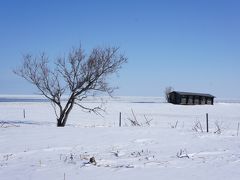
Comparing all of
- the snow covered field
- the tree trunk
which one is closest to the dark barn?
the tree trunk

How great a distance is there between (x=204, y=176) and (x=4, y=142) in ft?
25.9

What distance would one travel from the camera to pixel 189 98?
85750mm

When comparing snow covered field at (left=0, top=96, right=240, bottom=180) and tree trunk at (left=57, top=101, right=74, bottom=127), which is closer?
snow covered field at (left=0, top=96, right=240, bottom=180)

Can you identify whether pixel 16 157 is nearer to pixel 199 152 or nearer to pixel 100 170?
pixel 100 170

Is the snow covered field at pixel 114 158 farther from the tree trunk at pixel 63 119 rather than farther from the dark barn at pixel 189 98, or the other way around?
Answer: the dark barn at pixel 189 98

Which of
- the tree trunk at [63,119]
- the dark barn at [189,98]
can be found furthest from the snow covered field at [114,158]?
the dark barn at [189,98]

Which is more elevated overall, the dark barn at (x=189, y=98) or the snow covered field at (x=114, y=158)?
the snow covered field at (x=114, y=158)

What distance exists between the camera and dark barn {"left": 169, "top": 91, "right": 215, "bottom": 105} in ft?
278

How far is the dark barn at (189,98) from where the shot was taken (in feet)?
278

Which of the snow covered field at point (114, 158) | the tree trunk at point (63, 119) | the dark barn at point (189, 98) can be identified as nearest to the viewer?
the snow covered field at point (114, 158)

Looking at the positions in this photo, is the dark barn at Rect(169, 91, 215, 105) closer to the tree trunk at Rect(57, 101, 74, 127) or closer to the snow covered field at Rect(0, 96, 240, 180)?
the tree trunk at Rect(57, 101, 74, 127)

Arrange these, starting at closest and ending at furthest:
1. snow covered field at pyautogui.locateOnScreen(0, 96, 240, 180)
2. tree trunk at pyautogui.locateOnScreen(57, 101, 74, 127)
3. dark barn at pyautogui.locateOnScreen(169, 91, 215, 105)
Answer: snow covered field at pyautogui.locateOnScreen(0, 96, 240, 180)
tree trunk at pyautogui.locateOnScreen(57, 101, 74, 127)
dark barn at pyautogui.locateOnScreen(169, 91, 215, 105)

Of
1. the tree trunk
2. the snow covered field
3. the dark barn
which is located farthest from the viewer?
the dark barn

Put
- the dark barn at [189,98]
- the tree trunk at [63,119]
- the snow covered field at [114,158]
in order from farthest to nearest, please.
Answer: the dark barn at [189,98] → the tree trunk at [63,119] → the snow covered field at [114,158]
